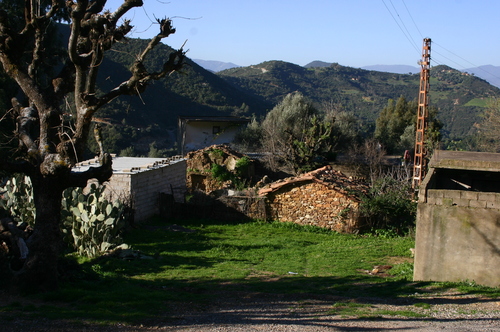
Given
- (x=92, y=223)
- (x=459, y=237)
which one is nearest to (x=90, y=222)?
(x=92, y=223)

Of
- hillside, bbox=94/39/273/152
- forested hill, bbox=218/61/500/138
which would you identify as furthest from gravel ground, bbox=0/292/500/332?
forested hill, bbox=218/61/500/138

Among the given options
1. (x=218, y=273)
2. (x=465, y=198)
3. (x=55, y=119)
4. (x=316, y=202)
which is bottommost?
(x=218, y=273)

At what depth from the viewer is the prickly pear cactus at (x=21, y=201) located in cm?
1430

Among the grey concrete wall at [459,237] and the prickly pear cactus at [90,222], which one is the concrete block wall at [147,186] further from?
the grey concrete wall at [459,237]

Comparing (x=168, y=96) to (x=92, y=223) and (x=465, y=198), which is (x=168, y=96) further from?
(x=465, y=198)

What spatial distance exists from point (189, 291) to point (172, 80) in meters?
48.2

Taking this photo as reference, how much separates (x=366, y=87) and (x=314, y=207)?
8103 centimetres

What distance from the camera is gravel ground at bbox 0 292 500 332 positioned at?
255 inches

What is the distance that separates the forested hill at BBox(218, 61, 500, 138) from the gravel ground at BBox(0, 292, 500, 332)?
213 ft

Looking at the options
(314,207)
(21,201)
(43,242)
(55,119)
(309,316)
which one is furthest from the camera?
(314,207)

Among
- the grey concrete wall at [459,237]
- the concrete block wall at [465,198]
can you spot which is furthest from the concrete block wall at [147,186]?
the concrete block wall at [465,198]

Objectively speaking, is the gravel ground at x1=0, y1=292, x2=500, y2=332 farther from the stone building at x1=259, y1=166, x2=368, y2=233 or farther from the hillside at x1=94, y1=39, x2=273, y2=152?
the hillside at x1=94, y1=39, x2=273, y2=152

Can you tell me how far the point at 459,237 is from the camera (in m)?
9.95

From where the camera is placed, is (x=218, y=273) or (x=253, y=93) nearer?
(x=218, y=273)
